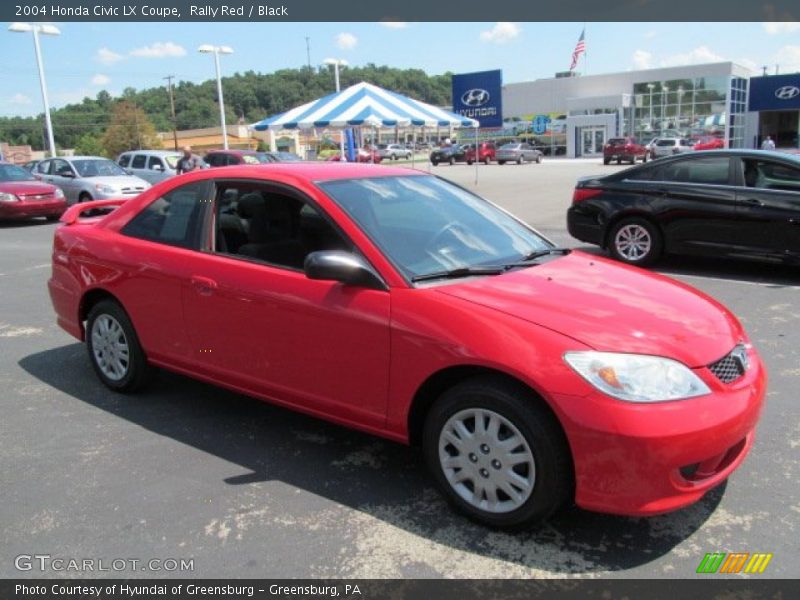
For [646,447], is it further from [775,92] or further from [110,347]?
[775,92]

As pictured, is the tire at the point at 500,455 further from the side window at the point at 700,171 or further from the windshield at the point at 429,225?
the side window at the point at 700,171

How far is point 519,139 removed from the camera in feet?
187

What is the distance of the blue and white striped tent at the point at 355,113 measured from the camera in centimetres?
1962

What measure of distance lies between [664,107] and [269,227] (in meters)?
51.9

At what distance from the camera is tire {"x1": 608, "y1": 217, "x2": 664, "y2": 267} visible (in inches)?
332

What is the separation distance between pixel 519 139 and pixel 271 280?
184 feet

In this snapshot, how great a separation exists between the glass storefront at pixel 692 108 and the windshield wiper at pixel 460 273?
47178 millimetres

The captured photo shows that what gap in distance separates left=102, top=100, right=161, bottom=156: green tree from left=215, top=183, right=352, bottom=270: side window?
8697 cm

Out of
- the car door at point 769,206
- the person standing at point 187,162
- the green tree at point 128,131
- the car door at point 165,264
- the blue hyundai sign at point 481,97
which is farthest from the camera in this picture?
the green tree at point 128,131

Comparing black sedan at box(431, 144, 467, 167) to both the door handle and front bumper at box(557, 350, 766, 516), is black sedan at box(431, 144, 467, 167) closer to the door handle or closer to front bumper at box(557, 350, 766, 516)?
the door handle

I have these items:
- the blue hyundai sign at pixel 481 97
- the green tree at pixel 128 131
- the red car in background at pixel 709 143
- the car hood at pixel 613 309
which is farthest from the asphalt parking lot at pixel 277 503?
the green tree at pixel 128 131

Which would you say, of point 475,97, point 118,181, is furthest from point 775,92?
point 118,181

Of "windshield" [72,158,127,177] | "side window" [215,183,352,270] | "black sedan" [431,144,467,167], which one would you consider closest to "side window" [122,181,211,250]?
"side window" [215,183,352,270]

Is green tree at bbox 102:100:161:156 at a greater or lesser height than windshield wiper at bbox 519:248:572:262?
greater
